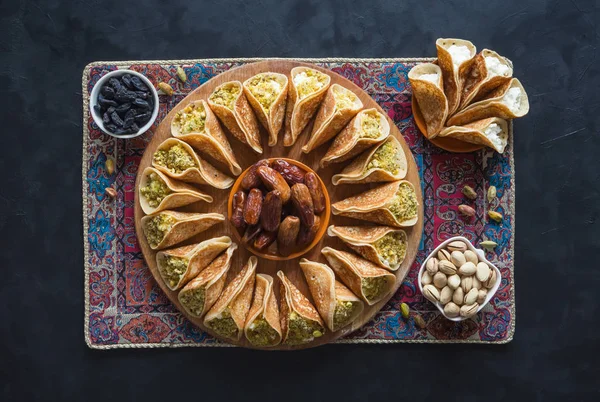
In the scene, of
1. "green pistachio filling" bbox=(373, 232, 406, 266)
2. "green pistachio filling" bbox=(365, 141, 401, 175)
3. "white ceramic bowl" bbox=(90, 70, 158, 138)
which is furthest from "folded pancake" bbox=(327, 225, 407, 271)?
"white ceramic bowl" bbox=(90, 70, 158, 138)

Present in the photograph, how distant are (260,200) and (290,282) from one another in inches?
Result: 26.6

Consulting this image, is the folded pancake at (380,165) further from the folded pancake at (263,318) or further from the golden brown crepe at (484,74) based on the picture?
the folded pancake at (263,318)

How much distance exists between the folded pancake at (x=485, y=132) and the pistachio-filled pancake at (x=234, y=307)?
67.4 inches

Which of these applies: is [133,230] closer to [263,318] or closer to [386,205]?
[263,318]

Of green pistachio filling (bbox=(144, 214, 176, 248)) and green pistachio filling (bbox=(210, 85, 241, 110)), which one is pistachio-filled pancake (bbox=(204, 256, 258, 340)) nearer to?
green pistachio filling (bbox=(144, 214, 176, 248))

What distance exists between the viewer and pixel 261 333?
384cm

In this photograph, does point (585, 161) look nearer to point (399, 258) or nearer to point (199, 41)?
point (399, 258)

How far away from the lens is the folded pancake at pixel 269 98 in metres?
3.81

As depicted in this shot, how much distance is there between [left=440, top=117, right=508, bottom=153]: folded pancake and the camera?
384 centimetres

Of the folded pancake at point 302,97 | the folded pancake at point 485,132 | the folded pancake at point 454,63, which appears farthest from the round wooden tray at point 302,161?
the folded pancake at point 454,63

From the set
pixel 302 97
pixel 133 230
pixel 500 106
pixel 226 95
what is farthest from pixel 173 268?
pixel 500 106

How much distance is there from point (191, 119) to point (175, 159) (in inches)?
12.4

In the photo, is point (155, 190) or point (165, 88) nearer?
point (155, 190)

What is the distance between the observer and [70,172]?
414 cm
